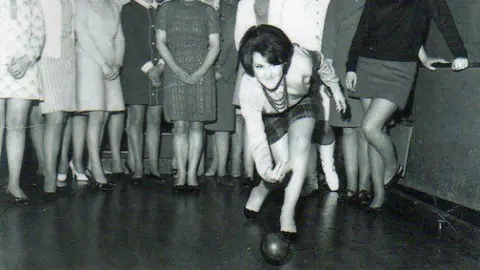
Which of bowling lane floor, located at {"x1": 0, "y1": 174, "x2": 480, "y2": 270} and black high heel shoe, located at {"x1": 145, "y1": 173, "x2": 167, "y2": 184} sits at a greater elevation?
bowling lane floor, located at {"x1": 0, "y1": 174, "x2": 480, "y2": 270}

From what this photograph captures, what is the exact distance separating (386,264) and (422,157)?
198cm

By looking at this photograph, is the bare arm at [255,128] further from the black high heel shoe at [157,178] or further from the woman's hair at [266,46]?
the black high heel shoe at [157,178]

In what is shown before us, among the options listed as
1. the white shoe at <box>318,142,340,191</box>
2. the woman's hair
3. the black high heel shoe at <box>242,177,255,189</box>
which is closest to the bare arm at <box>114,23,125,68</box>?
the black high heel shoe at <box>242,177,255,189</box>

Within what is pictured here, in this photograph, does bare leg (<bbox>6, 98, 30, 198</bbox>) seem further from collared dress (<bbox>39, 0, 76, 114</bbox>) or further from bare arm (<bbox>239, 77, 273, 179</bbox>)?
bare arm (<bbox>239, 77, 273, 179</bbox>)

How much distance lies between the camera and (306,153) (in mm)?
4164

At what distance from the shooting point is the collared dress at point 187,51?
5.96 meters

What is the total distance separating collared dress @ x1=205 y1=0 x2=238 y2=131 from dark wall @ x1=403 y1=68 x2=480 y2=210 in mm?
1774

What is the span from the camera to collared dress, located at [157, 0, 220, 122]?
596 cm

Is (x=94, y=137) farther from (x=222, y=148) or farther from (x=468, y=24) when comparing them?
(x=468, y=24)

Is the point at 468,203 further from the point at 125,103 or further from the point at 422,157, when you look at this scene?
the point at 125,103

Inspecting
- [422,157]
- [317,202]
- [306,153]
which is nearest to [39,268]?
[306,153]

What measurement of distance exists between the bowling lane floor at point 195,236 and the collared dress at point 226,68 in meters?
1.02

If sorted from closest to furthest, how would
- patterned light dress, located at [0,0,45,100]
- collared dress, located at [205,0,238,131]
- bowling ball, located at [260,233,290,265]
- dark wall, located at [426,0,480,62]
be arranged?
bowling ball, located at [260,233,290,265] → dark wall, located at [426,0,480,62] → patterned light dress, located at [0,0,45,100] → collared dress, located at [205,0,238,131]

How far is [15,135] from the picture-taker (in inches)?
206
